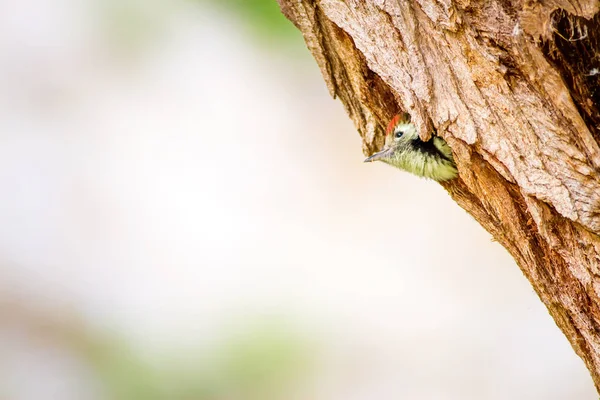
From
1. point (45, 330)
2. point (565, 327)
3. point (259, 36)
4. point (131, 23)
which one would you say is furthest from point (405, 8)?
point (45, 330)

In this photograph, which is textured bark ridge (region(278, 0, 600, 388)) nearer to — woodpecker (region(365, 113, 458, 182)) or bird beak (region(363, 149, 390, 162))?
woodpecker (region(365, 113, 458, 182))

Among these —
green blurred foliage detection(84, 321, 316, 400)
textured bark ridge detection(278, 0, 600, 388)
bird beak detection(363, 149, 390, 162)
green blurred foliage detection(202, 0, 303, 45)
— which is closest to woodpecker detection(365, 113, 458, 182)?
bird beak detection(363, 149, 390, 162)

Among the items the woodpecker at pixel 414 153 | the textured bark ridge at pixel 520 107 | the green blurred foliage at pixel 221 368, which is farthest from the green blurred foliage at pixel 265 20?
the textured bark ridge at pixel 520 107

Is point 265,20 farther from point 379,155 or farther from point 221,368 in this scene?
point 221,368

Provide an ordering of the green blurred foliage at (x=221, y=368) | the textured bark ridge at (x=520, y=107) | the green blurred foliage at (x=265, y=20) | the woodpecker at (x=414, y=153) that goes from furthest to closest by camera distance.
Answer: the green blurred foliage at (x=221, y=368) < the green blurred foliage at (x=265, y=20) < the woodpecker at (x=414, y=153) < the textured bark ridge at (x=520, y=107)

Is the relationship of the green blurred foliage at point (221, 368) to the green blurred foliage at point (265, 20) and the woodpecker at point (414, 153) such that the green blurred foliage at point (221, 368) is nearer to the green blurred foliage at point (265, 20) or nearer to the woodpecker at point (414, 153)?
the green blurred foliage at point (265, 20)

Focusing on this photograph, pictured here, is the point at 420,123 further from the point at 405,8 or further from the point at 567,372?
the point at 567,372
